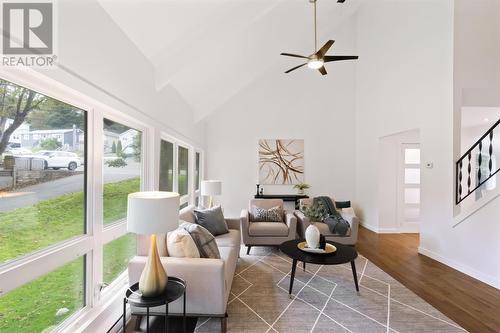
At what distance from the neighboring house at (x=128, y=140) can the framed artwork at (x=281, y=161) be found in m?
3.96

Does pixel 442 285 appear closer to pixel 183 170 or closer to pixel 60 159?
pixel 60 159

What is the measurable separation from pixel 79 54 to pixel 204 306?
7.04 feet

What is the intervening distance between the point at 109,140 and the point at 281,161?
4637 mm

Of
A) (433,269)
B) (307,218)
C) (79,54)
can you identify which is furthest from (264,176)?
(79,54)

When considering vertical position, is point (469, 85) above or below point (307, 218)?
above

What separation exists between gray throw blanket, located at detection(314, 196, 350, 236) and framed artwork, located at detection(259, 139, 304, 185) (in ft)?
5.79

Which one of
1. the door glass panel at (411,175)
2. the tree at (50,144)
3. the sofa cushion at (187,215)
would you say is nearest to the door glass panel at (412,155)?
the door glass panel at (411,175)

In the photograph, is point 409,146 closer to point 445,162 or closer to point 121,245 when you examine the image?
point 445,162

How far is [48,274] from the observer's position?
1659 millimetres

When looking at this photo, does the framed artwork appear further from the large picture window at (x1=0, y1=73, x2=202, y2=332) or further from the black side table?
the black side table

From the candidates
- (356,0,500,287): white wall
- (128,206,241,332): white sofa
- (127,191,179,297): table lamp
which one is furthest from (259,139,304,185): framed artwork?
(127,191,179,297): table lamp

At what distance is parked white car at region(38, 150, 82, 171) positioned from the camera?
173 centimetres

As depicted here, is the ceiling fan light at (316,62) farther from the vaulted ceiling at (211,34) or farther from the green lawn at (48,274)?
the green lawn at (48,274)

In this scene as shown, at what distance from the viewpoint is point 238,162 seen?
668 cm
